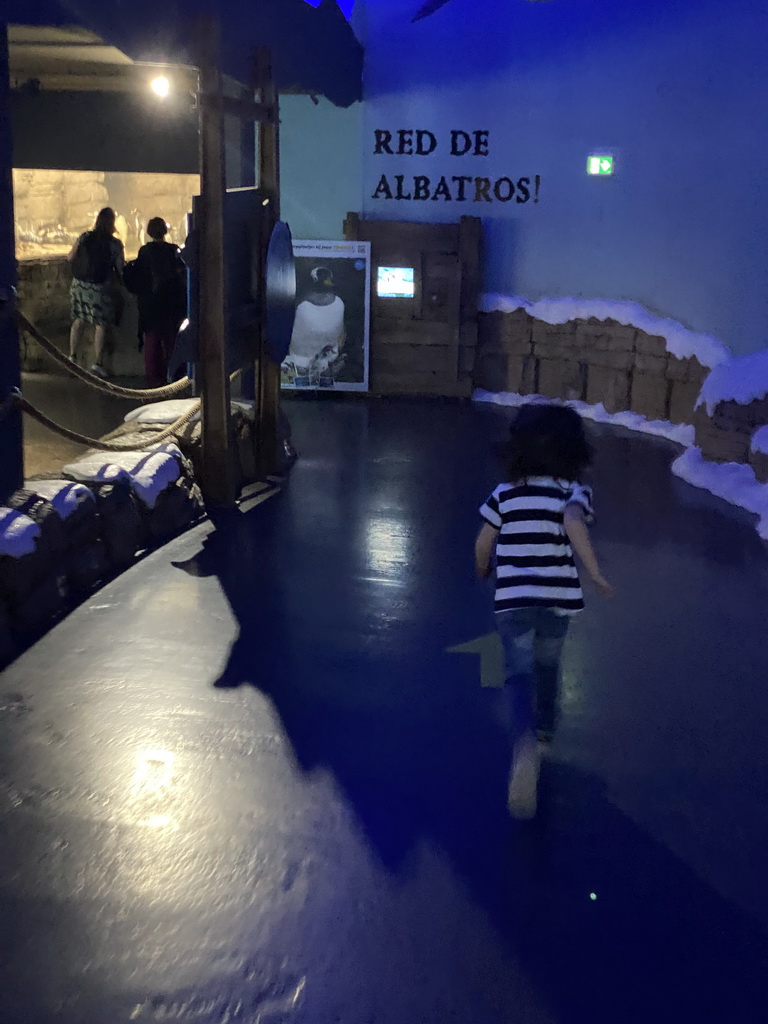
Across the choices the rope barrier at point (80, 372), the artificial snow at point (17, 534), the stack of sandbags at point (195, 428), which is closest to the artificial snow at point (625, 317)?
the stack of sandbags at point (195, 428)

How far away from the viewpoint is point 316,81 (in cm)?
980

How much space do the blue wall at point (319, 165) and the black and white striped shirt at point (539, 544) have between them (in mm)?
9494

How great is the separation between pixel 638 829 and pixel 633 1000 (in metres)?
0.79

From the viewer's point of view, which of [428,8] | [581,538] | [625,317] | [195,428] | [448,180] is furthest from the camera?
[448,180]

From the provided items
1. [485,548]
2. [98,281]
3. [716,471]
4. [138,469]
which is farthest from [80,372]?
[98,281]

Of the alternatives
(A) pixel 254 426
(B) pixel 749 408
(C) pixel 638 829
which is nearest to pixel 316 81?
(A) pixel 254 426

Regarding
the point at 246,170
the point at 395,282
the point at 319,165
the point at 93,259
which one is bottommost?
the point at 395,282

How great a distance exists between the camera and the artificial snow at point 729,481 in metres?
7.34

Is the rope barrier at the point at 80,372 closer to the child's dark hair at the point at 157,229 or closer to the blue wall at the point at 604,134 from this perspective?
the child's dark hair at the point at 157,229

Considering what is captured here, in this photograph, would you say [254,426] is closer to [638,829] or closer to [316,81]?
[316,81]

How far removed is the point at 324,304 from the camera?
11781 millimetres

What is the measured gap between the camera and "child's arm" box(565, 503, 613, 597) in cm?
330

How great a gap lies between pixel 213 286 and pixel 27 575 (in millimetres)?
2682

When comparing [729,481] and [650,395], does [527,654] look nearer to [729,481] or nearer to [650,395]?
[729,481]
